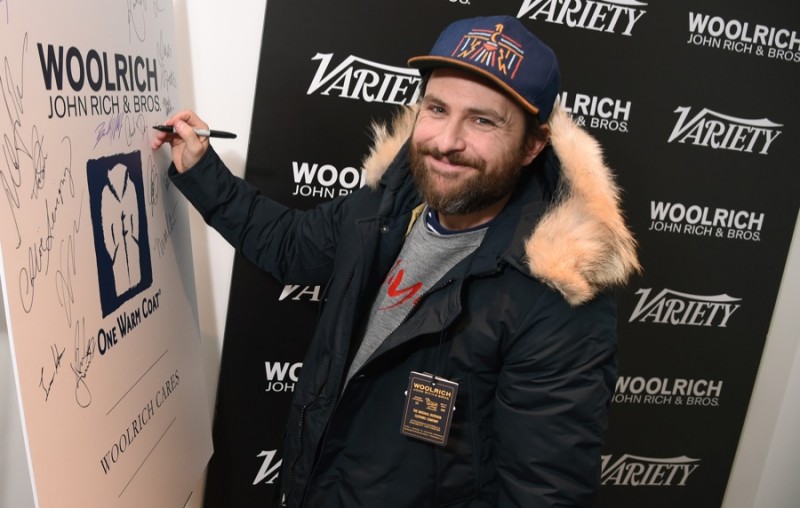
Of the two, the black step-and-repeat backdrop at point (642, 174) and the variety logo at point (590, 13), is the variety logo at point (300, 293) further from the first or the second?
the variety logo at point (590, 13)

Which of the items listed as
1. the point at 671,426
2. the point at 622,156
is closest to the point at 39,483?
the point at 622,156

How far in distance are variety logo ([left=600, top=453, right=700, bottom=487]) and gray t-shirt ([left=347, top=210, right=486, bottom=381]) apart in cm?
135

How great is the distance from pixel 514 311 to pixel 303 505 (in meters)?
0.70

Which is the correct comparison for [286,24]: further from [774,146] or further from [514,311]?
[774,146]

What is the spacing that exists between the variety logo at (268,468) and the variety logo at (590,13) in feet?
5.05

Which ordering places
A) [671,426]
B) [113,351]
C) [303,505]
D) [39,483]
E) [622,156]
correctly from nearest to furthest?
[39,483] < [113,351] < [303,505] < [622,156] < [671,426]

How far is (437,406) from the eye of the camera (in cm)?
136

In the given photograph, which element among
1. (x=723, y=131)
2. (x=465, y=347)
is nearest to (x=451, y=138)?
(x=465, y=347)

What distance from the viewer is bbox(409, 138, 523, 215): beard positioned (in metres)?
1.39

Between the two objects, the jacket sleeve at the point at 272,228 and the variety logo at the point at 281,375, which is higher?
the jacket sleeve at the point at 272,228

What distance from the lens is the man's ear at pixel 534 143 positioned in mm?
1449
